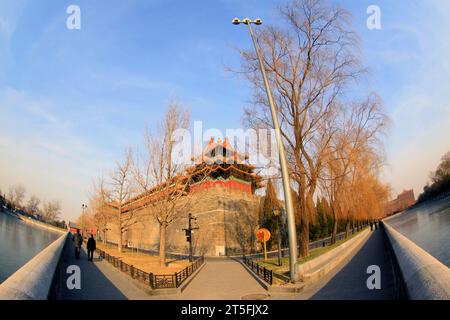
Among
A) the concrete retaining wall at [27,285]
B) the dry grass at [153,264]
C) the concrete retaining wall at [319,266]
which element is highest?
the concrete retaining wall at [27,285]

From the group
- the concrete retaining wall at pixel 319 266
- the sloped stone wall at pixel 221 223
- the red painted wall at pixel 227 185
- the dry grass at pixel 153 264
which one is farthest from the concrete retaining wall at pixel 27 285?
the red painted wall at pixel 227 185

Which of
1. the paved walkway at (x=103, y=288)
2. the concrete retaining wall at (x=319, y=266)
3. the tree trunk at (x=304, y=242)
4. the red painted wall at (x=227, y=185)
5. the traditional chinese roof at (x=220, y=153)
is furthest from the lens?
the red painted wall at (x=227, y=185)

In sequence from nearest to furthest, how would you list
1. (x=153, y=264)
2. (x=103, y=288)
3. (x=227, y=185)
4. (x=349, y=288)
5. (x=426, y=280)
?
1. (x=426, y=280)
2. (x=349, y=288)
3. (x=103, y=288)
4. (x=153, y=264)
5. (x=227, y=185)

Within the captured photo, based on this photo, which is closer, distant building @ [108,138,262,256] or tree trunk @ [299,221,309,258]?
tree trunk @ [299,221,309,258]

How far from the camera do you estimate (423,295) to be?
4.01m

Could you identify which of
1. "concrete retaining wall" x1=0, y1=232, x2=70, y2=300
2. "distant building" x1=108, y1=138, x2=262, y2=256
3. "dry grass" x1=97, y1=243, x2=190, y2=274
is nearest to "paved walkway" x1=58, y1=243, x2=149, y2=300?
"dry grass" x1=97, y1=243, x2=190, y2=274

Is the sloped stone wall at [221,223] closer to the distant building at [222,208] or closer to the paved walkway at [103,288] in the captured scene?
the distant building at [222,208]

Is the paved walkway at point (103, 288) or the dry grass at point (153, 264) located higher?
the paved walkway at point (103, 288)

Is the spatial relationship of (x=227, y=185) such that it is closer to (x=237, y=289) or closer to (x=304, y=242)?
(x=304, y=242)

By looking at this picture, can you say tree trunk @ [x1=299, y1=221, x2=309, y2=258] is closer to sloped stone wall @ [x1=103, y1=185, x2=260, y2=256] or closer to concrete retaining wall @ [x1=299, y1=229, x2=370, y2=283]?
concrete retaining wall @ [x1=299, y1=229, x2=370, y2=283]

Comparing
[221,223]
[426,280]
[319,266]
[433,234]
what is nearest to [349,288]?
[319,266]

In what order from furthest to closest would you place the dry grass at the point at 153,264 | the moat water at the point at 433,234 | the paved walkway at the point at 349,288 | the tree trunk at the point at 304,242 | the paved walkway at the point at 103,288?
the tree trunk at the point at 304,242
the moat water at the point at 433,234
the dry grass at the point at 153,264
the paved walkway at the point at 103,288
the paved walkway at the point at 349,288

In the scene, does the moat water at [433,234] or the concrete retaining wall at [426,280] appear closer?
the concrete retaining wall at [426,280]
